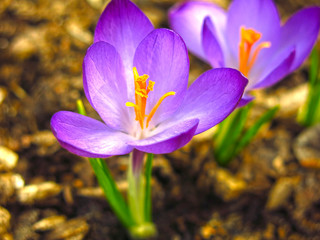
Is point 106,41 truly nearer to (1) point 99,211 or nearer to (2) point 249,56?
(2) point 249,56

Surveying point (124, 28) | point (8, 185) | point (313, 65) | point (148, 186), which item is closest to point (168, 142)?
point (148, 186)

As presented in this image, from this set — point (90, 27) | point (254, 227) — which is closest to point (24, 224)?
point (254, 227)

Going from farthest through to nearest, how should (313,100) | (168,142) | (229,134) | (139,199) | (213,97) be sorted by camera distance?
(313,100), (229,134), (139,199), (213,97), (168,142)

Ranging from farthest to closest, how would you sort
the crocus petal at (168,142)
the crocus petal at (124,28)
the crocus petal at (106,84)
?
1. the crocus petal at (124,28)
2. the crocus petal at (106,84)
3. the crocus petal at (168,142)

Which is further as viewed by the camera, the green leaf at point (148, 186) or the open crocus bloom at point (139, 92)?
the green leaf at point (148, 186)

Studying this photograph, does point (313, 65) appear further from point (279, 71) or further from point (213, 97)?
point (213, 97)

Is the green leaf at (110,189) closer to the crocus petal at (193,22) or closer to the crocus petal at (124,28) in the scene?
the crocus petal at (124,28)

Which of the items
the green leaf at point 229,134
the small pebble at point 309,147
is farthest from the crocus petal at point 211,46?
the small pebble at point 309,147
